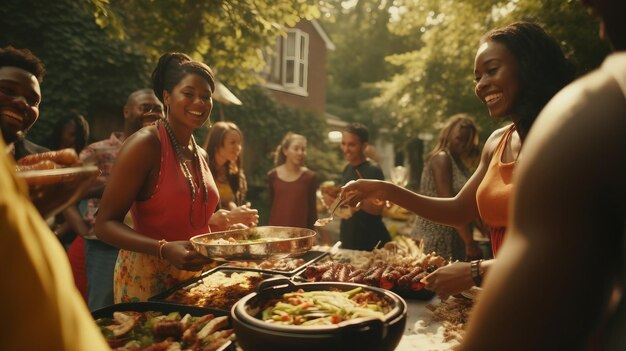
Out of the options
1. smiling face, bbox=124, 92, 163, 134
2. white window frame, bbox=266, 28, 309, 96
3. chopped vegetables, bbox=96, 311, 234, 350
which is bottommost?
chopped vegetables, bbox=96, 311, 234, 350

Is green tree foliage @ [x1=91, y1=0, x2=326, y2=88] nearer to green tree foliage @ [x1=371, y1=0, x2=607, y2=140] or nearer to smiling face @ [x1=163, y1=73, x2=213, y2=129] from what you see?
smiling face @ [x1=163, y1=73, x2=213, y2=129]

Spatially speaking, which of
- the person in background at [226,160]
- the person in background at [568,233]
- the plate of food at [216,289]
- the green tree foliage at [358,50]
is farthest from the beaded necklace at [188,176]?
the green tree foliage at [358,50]

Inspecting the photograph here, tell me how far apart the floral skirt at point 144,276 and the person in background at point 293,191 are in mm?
3503

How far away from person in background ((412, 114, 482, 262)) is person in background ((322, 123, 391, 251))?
1.91 feet

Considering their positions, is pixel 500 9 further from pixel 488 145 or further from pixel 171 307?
pixel 171 307

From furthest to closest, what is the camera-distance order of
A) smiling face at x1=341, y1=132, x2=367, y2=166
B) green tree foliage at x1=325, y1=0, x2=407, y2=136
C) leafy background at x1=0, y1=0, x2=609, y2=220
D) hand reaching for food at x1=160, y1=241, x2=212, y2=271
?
1. green tree foliage at x1=325, y1=0, x2=407, y2=136
2. leafy background at x1=0, y1=0, x2=609, y2=220
3. smiling face at x1=341, y1=132, x2=367, y2=166
4. hand reaching for food at x1=160, y1=241, x2=212, y2=271

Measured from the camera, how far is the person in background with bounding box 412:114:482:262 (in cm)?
544

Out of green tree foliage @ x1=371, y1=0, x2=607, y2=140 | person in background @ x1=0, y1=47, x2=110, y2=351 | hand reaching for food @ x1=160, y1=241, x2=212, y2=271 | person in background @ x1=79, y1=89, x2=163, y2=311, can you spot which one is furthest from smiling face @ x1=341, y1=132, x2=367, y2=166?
person in background @ x1=0, y1=47, x2=110, y2=351

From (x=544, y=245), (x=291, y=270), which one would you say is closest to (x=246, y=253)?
(x=291, y=270)

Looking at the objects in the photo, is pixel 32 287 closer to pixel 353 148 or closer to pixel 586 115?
pixel 586 115

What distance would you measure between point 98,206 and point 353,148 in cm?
348

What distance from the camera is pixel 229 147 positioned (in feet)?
19.0

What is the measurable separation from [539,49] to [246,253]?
2.00m

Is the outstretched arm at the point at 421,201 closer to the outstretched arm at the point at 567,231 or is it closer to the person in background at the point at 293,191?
the outstretched arm at the point at 567,231
